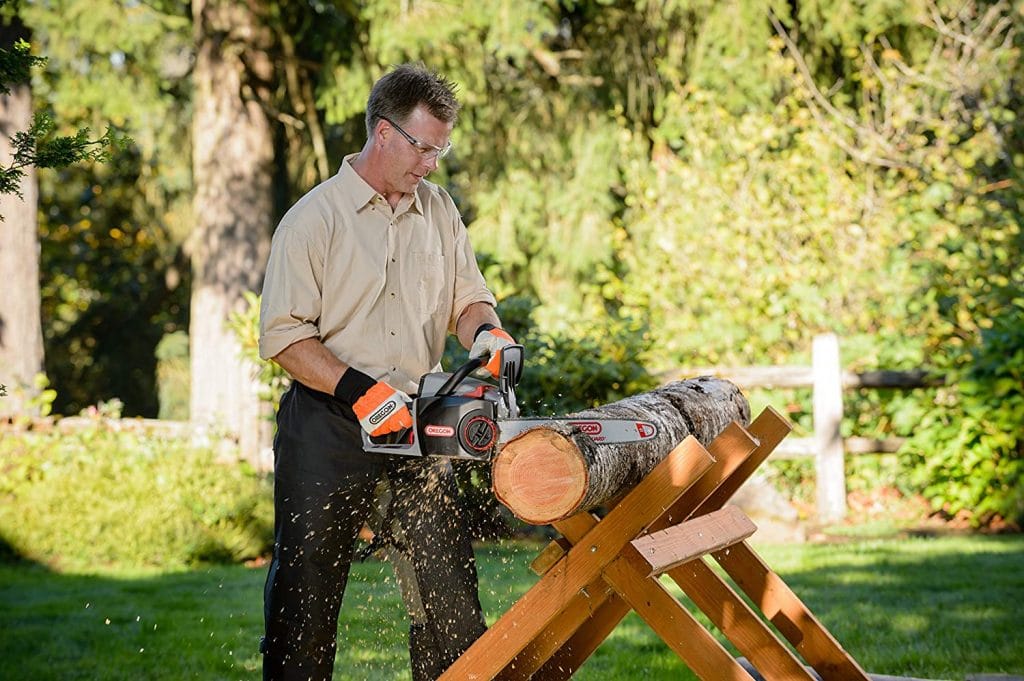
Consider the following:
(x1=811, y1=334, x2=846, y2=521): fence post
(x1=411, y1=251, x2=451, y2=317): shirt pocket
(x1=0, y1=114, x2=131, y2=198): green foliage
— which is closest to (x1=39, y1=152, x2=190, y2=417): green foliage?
(x1=811, y1=334, x2=846, y2=521): fence post

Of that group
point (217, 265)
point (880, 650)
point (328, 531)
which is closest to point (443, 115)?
point (328, 531)

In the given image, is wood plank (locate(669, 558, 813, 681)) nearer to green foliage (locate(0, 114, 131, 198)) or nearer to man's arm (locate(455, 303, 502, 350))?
man's arm (locate(455, 303, 502, 350))

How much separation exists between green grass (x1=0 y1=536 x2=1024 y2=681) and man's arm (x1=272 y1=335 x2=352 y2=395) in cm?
184

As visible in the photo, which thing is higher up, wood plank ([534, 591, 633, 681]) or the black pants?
the black pants

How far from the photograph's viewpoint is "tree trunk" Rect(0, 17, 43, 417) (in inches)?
398

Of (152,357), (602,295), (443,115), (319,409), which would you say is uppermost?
(443,115)

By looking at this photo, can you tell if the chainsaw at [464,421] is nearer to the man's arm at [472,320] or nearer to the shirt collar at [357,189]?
the man's arm at [472,320]

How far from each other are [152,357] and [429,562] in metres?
11.7

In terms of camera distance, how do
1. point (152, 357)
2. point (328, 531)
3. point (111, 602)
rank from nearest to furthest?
point (328, 531) → point (111, 602) → point (152, 357)

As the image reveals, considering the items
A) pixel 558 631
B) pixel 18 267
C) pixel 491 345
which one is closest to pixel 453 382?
pixel 491 345

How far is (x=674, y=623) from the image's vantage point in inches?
111

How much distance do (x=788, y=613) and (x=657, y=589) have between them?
3.37ft

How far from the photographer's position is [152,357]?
47.4 feet

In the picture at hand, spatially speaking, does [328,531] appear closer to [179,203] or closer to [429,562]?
[429,562]
